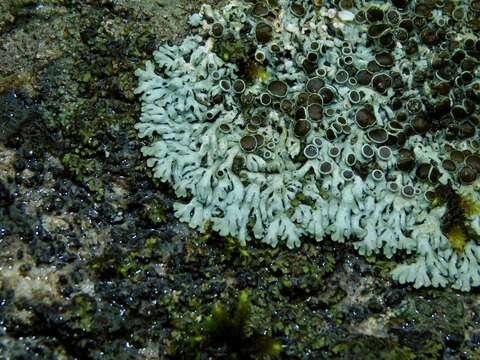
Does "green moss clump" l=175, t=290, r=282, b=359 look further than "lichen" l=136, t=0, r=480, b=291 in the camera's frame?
No

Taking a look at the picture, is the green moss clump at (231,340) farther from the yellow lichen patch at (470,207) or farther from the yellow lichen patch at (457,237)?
the yellow lichen patch at (470,207)

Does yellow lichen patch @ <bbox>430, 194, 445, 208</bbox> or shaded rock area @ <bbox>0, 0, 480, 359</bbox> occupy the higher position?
yellow lichen patch @ <bbox>430, 194, 445, 208</bbox>

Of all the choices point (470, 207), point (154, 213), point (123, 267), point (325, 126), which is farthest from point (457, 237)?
point (123, 267)

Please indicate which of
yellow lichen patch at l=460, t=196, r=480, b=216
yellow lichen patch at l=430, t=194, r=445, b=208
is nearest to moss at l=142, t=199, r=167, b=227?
yellow lichen patch at l=430, t=194, r=445, b=208

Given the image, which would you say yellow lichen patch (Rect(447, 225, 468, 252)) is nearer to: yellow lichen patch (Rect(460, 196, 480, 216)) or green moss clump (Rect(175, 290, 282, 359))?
yellow lichen patch (Rect(460, 196, 480, 216))

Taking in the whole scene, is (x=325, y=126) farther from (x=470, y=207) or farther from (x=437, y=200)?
(x=470, y=207)

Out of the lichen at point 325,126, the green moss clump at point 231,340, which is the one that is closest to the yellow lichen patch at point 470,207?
the lichen at point 325,126

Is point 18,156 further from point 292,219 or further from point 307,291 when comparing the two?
point 307,291
